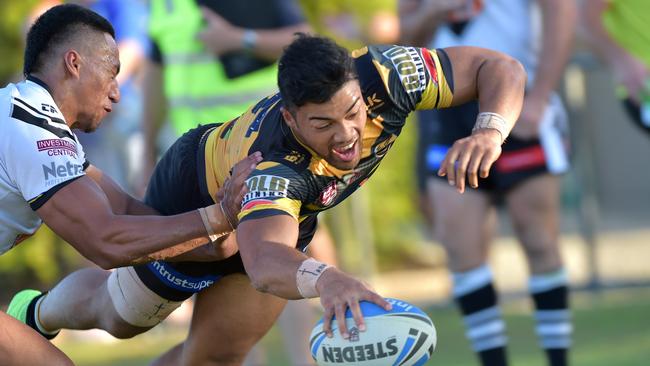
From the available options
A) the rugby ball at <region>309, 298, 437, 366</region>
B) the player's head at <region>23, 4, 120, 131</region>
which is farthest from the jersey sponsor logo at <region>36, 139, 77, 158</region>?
the rugby ball at <region>309, 298, 437, 366</region>

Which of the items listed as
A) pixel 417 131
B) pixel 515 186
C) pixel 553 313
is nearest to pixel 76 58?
pixel 515 186

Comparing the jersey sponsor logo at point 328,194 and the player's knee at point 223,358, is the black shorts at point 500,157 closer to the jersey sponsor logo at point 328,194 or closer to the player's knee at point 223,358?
the player's knee at point 223,358

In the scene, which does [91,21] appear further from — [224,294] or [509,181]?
[509,181]

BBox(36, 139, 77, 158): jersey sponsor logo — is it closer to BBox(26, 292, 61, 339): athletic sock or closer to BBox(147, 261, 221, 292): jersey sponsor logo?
BBox(147, 261, 221, 292): jersey sponsor logo

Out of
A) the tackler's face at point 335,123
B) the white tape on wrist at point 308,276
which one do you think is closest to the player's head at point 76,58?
the tackler's face at point 335,123

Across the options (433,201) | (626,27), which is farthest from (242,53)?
(626,27)

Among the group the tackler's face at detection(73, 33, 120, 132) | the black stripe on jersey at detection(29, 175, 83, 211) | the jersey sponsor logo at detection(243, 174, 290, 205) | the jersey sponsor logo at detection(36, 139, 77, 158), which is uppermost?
the tackler's face at detection(73, 33, 120, 132)

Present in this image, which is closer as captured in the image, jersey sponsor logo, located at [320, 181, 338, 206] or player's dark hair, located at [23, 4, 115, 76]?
jersey sponsor logo, located at [320, 181, 338, 206]

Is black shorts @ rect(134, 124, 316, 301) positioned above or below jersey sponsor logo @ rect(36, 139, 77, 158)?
below

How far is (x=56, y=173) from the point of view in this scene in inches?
182

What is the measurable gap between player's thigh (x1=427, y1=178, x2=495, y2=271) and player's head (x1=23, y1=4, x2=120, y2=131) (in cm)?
230

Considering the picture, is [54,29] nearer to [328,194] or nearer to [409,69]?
[328,194]

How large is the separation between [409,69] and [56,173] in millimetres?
1421

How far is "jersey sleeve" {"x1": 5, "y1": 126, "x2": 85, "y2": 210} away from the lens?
4.61 meters
